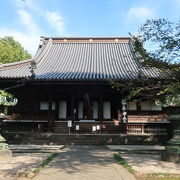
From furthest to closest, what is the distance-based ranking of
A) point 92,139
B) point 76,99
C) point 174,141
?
1. point 76,99
2. point 92,139
3. point 174,141

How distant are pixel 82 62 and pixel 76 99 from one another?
3574 mm

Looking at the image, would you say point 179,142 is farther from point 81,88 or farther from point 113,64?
point 113,64

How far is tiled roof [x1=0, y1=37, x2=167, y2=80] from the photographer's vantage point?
1755 centimetres

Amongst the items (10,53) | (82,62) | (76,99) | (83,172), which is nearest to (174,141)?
(83,172)

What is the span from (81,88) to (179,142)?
1032cm

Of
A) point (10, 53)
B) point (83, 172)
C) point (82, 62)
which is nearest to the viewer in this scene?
point (83, 172)

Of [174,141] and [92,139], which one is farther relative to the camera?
[92,139]

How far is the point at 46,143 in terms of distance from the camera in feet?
53.3

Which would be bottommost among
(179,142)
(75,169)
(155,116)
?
(75,169)

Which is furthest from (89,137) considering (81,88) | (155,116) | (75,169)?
(75,169)

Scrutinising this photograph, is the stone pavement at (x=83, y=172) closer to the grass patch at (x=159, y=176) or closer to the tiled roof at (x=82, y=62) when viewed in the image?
the grass patch at (x=159, y=176)

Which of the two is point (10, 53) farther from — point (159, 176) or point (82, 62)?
point (159, 176)

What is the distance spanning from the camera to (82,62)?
21.7 metres

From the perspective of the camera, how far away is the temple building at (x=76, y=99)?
17.2 m
